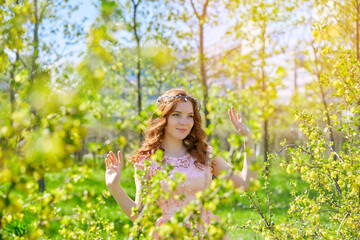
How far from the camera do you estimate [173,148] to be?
2.74 meters

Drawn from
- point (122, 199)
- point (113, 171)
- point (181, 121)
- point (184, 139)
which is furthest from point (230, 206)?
point (113, 171)

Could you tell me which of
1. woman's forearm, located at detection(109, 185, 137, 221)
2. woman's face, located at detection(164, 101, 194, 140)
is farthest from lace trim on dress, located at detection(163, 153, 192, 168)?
woman's forearm, located at detection(109, 185, 137, 221)

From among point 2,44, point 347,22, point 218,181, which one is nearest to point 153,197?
point 218,181

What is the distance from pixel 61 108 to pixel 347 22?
3.78 m

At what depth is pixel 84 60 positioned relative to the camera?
3.95ft

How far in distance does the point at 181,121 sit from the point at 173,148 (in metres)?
0.25

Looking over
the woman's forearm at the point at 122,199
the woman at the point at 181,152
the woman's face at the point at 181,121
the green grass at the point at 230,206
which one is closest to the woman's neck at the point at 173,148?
the woman at the point at 181,152

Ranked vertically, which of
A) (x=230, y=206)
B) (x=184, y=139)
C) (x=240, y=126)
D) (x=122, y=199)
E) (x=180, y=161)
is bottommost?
(x=230, y=206)

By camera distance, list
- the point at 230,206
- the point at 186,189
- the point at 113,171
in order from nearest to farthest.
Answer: the point at 113,171, the point at 186,189, the point at 230,206

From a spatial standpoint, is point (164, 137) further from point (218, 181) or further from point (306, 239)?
point (218, 181)

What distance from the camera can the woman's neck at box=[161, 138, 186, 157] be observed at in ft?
8.96

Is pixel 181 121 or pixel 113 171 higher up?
pixel 181 121

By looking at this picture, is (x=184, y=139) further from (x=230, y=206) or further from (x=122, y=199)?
(x=230, y=206)

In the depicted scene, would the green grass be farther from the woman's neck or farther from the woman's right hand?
the woman's right hand
